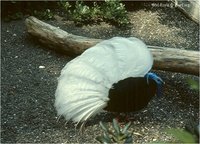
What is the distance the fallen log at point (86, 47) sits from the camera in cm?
441

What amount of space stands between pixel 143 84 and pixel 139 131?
480mm

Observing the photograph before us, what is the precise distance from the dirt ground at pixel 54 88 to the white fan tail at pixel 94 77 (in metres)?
0.27

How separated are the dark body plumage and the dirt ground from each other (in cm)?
23

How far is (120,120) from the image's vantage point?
421 centimetres

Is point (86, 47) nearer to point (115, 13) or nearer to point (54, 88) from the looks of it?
point (54, 88)

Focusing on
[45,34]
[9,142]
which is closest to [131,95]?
[9,142]

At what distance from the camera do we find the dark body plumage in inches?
150

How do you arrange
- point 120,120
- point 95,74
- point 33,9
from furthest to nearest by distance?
1. point 33,9
2. point 120,120
3. point 95,74

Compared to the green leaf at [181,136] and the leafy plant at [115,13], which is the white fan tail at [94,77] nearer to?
the green leaf at [181,136]

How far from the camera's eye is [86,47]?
5.00 meters

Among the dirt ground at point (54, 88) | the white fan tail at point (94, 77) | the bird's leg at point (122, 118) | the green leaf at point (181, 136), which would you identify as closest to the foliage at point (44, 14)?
the dirt ground at point (54, 88)

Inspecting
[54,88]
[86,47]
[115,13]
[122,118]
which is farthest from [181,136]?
[115,13]

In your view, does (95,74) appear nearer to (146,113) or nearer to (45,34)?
(146,113)

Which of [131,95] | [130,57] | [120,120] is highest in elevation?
[130,57]
